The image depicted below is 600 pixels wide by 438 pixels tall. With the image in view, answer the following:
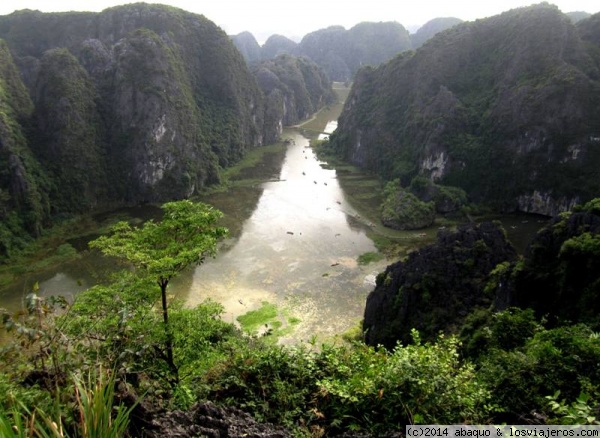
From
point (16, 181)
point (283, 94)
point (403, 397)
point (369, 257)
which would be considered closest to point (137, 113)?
point (16, 181)

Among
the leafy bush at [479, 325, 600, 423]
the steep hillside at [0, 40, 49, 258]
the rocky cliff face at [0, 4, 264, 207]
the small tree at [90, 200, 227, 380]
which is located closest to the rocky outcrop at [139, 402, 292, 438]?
the leafy bush at [479, 325, 600, 423]

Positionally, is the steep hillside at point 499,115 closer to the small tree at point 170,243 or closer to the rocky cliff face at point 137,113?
the rocky cliff face at point 137,113

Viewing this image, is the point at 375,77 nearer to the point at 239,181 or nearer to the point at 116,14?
the point at 239,181

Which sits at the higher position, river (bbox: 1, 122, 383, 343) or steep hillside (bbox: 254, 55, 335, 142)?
steep hillside (bbox: 254, 55, 335, 142)

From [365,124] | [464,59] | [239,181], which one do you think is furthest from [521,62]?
[239,181]

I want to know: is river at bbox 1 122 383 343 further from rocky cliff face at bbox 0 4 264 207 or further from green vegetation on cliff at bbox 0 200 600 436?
green vegetation on cliff at bbox 0 200 600 436

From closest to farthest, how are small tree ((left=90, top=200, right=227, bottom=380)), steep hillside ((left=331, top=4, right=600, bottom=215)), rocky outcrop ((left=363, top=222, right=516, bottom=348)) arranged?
small tree ((left=90, top=200, right=227, bottom=380)) → rocky outcrop ((left=363, top=222, right=516, bottom=348)) → steep hillside ((left=331, top=4, right=600, bottom=215))

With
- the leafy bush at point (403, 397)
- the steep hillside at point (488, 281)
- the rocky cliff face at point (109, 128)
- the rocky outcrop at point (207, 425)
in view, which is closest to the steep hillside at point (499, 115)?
the rocky cliff face at point (109, 128)
